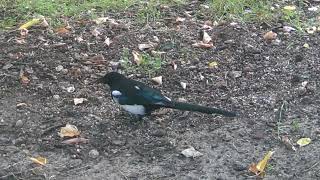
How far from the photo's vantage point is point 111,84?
4.40 metres

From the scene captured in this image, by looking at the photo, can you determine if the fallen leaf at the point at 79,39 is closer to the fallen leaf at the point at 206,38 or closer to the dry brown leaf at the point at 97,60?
the dry brown leaf at the point at 97,60

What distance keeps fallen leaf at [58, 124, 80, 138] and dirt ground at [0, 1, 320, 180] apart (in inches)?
1.7

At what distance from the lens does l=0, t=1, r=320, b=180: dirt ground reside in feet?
12.6

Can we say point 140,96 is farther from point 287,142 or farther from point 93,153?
point 287,142

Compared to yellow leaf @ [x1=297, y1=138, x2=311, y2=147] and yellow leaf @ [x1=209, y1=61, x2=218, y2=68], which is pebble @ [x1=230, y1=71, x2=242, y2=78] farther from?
yellow leaf @ [x1=297, y1=138, x2=311, y2=147]

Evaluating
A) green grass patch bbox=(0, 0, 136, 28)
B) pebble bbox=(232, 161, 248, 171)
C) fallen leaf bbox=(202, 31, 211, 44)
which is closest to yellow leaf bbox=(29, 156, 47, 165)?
pebble bbox=(232, 161, 248, 171)

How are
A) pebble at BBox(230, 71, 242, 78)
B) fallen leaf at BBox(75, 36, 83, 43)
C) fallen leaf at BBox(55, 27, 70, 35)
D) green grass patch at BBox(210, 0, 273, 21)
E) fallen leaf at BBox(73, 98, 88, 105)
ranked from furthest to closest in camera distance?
1. green grass patch at BBox(210, 0, 273, 21)
2. fallen leaf at BBox(55, 27, 70, 35)
3. fallen leaf at BBox(75, 36, 83, 43)
4. pebble at BBox(230, 71, 242, 78)
5. fallen leaf at BBox(73, 98, 88, 105)

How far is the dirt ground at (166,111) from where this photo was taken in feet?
12.6

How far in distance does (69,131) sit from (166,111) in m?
0.75

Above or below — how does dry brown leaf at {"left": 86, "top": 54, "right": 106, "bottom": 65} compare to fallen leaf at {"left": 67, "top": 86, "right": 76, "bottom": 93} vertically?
above

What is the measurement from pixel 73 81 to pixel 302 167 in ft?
6.57

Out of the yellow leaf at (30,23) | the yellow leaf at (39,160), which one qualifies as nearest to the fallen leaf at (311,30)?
the yellow leaf at (30,23)

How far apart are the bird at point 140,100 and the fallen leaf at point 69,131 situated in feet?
1.19

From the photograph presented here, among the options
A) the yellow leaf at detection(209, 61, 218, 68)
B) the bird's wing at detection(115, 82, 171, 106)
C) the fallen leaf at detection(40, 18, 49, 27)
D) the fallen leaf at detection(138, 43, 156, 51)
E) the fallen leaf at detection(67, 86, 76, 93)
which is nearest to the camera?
the bird's wing at detection(115, 82, 171, 106)
